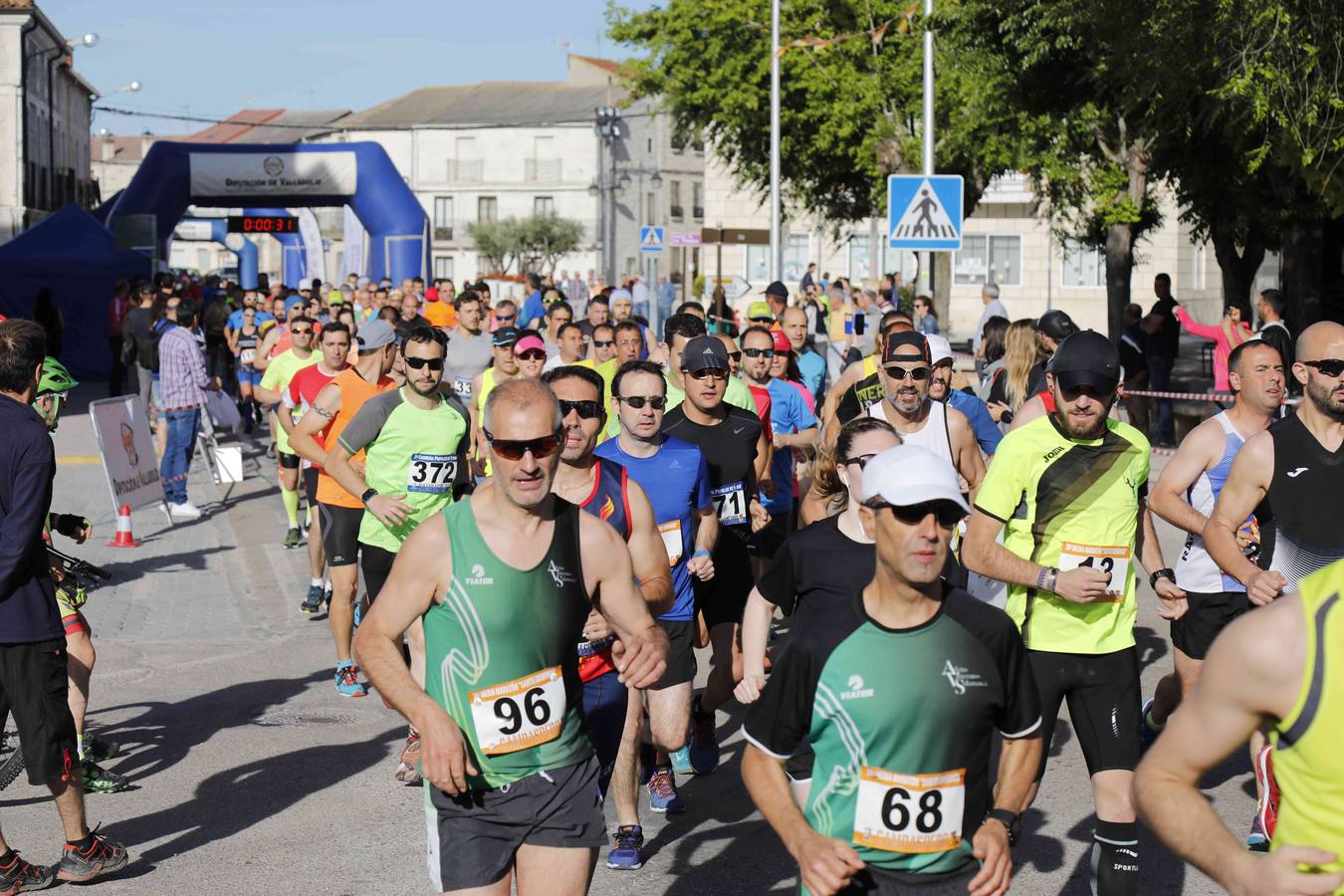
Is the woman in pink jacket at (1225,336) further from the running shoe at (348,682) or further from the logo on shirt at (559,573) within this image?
the logo on shirt at (559,573)

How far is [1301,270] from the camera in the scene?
19828mm

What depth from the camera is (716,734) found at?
8578 millimetres

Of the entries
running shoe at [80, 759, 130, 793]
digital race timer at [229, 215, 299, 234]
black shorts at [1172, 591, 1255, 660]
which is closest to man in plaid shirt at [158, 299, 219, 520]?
running shoe at [80, 759, 130, 793]

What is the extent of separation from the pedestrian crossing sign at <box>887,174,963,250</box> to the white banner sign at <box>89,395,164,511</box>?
732cm

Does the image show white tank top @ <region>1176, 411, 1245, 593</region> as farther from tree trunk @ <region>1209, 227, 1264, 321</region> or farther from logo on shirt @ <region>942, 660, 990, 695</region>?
tree trunk @ <region>1209, 227, 1264, 321</region>

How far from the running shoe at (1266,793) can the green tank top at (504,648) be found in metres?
2.67

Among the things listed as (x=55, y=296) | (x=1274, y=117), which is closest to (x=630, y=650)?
(x=1274, y=117)

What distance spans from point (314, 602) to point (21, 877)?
567cm

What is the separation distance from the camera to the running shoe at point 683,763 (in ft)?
25.7

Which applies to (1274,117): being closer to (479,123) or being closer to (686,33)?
(686,33)

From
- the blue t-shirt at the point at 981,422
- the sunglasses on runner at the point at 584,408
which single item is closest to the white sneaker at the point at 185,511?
the blue t-shirt at the point at 981,422

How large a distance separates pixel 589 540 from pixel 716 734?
14.1ft

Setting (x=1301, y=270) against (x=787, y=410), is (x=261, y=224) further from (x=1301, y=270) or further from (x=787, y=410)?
(x=787, y=410)

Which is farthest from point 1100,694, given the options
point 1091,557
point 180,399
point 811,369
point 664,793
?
point 180,399
